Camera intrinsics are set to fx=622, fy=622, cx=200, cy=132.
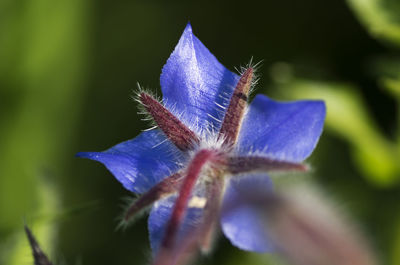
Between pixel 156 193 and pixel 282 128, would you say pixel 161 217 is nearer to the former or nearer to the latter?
pixel 156 193

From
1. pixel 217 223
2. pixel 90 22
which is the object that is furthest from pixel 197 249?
pixel 90 22

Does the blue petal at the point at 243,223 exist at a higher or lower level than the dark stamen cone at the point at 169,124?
lower

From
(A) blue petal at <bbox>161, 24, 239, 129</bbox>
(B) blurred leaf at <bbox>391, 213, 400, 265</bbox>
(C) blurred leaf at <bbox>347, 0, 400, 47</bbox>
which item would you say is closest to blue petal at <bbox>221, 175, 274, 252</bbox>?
(A) blue petal at <bbox>161, 24, 239, 129</bbox>

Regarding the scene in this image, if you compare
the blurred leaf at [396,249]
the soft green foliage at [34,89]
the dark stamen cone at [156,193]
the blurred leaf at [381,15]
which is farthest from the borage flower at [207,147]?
the soft green foliage at [34,89]

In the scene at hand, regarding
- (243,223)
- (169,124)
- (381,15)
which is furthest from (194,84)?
(381,15)

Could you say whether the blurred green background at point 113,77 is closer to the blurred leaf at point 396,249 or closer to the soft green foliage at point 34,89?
the soft green foliage at point 34,89

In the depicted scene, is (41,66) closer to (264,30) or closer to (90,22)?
(90,22)
